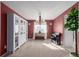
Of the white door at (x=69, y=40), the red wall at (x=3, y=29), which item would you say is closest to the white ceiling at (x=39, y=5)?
the red wall at (x=3, y=29)

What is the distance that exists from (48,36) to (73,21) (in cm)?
858

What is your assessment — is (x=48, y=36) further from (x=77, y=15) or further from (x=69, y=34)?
(x=77, y=15)

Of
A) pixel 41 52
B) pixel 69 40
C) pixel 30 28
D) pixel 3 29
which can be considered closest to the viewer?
pixel 3 29

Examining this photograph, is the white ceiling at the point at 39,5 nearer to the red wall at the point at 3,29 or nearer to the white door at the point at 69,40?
the red wall at the point at 3,29

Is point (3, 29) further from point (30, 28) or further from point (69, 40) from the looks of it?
point (30, 28)

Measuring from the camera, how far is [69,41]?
24.9ft

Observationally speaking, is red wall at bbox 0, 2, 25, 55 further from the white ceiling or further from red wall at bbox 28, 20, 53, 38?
red wall at bbox 28, 20, 53, 38

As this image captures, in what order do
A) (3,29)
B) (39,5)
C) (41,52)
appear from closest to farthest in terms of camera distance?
1. (3,29)
2. (41,52)
3. (39,5)

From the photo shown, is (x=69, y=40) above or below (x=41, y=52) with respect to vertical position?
above

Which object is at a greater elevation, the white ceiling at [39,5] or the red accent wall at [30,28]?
the white ceiling at [39,5]

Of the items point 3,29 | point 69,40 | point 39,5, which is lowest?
point 69,40

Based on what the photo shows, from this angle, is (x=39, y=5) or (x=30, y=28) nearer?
(x=39, y=5)

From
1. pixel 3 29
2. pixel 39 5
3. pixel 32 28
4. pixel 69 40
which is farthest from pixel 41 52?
pixel 32 28

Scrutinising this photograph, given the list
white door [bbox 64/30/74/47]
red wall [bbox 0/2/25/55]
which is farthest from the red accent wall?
red wall [bbox 0/2/25/55]
